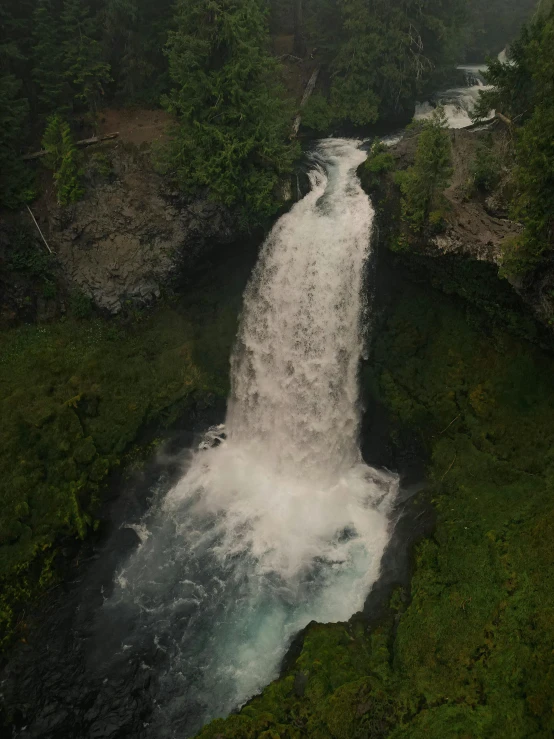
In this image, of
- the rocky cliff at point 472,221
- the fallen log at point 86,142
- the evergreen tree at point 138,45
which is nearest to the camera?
the rocky cliff at point 472,221

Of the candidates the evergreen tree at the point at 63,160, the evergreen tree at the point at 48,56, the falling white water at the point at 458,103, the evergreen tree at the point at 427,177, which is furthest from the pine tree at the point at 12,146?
the falling white water at the point at 458,103

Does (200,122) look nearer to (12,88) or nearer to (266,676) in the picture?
(12,88)

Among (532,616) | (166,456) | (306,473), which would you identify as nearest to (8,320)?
(166,456)

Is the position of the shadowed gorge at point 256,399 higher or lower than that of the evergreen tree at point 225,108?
lower

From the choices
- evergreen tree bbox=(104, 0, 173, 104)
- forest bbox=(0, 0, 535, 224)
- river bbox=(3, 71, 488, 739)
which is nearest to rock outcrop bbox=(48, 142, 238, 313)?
forest bbox=(0, 0, 535, 224)

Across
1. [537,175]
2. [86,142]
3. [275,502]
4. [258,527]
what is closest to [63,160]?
[86,142]

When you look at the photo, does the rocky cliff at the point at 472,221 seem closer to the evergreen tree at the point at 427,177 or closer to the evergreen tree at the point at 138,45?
the evergreen tree at the point at 427,177
